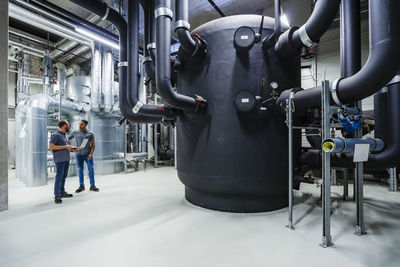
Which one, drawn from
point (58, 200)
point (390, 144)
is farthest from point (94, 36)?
point (390, 144)

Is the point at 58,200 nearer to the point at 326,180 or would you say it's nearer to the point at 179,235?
the point at 179,235

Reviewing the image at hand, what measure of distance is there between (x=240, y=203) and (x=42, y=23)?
556 cm

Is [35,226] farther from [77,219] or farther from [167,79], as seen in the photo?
[167,79]

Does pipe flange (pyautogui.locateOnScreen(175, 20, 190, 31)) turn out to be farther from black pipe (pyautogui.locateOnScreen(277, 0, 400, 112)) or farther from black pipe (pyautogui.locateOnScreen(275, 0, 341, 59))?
black pipe (pyautogui.locateOnScreen(277, 0, 400, 112))

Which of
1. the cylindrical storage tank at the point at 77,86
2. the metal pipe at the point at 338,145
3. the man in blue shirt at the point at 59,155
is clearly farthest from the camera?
the cylindrical storage tank at the point at 77,86

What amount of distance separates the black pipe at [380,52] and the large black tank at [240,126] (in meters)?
0.97

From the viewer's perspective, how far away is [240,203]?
8.48 ft

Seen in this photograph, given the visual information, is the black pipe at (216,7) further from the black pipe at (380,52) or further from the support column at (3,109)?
the support column at (3,109)

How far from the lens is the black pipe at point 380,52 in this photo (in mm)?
1497

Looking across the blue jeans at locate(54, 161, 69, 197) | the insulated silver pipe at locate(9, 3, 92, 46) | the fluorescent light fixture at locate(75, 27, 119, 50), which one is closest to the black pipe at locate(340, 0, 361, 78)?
the blue jeans at locate(54, 161, 69, 197)

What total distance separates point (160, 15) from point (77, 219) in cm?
268

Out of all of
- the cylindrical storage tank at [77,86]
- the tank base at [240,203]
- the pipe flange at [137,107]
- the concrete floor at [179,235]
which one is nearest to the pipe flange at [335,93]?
the concrete floor at [179,235]

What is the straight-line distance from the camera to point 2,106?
9.26 ft

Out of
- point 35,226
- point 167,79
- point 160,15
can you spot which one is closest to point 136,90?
point 167,79
